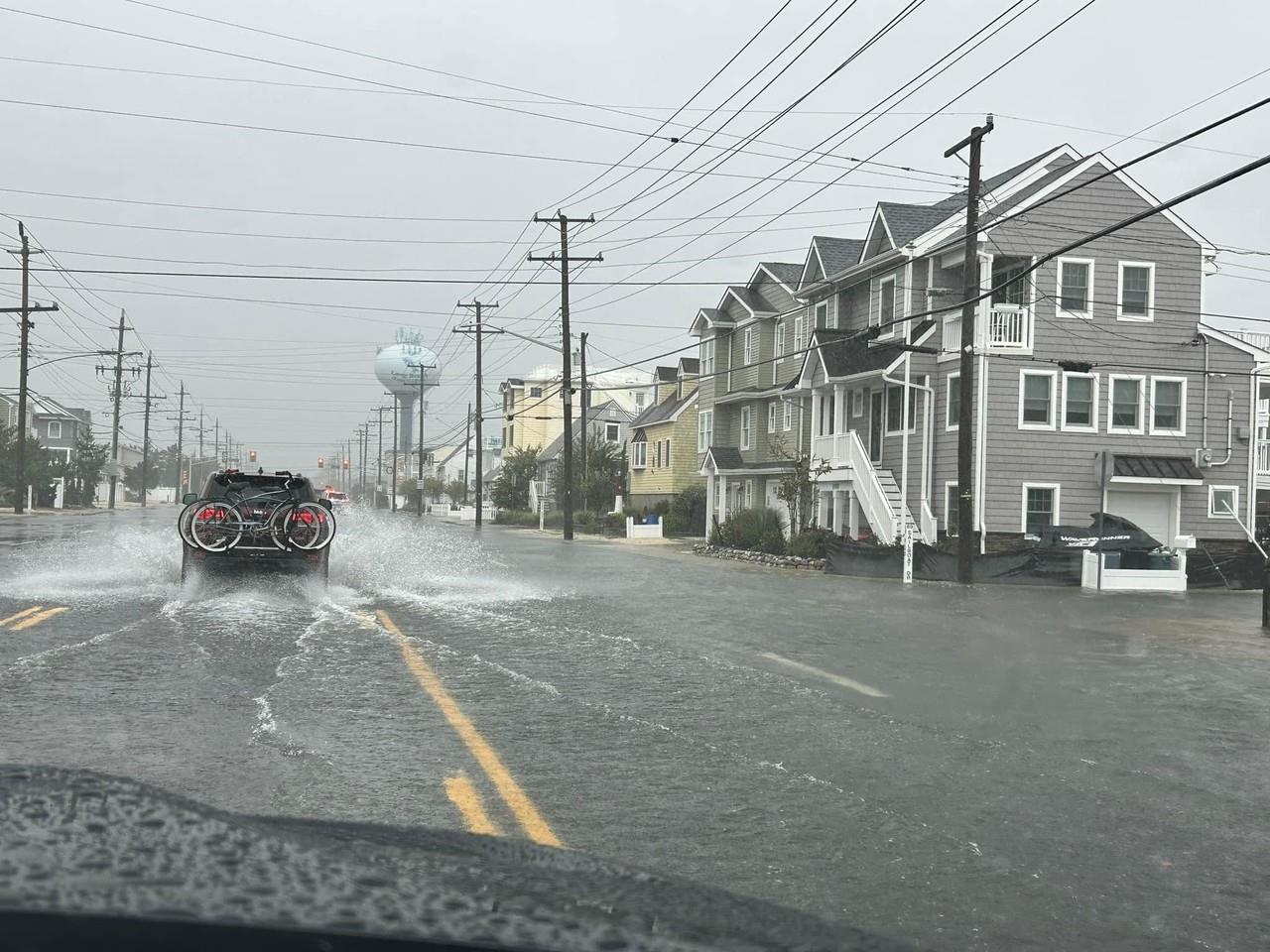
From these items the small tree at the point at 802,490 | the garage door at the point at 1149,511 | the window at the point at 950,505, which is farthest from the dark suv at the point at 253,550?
the garage door at the point at 1149,511

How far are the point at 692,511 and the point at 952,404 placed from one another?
2424cm

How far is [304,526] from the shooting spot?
60.1ft

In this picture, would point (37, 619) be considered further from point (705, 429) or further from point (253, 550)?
point (705, 429)

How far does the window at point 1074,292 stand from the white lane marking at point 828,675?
2436 cm

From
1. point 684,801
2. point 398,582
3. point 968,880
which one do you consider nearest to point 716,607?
point 398,582

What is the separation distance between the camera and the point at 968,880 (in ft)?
17.2

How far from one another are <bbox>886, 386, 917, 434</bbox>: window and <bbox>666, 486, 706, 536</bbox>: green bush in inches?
787

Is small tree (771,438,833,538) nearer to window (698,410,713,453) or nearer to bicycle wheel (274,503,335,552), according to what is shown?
window (698,410,713,453)

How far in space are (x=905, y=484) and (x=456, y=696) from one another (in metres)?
27.6

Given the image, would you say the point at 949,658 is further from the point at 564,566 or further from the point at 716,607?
the point at 564,566

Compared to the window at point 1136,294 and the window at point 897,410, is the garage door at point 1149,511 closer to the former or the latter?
the window at point 1136,294

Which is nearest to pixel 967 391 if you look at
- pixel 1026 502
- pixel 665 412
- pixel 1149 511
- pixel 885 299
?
pixel 1026 502

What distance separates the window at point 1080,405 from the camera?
34.4m

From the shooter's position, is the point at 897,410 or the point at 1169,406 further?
the point at 897,410
